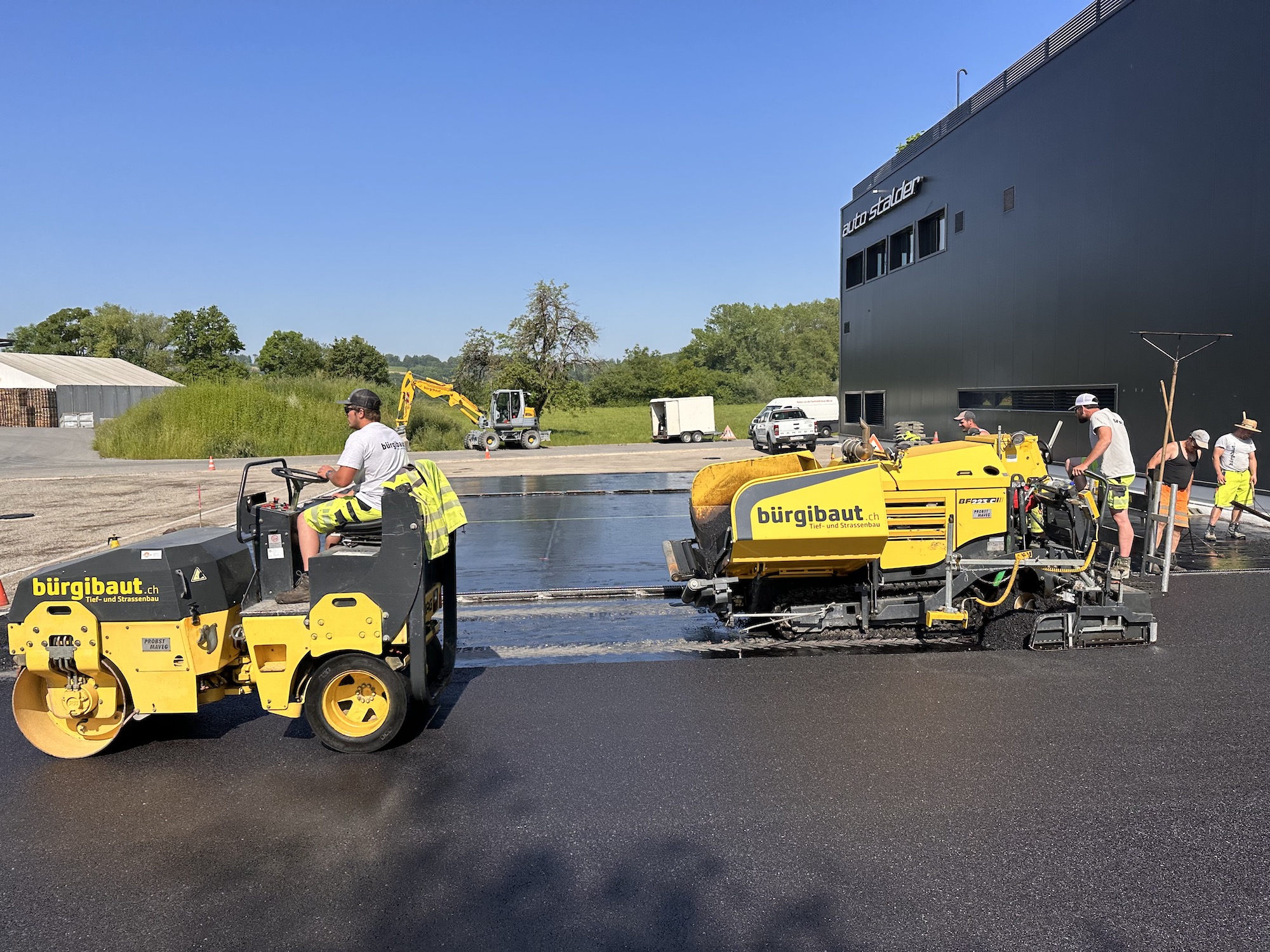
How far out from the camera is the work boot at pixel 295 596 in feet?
16.7

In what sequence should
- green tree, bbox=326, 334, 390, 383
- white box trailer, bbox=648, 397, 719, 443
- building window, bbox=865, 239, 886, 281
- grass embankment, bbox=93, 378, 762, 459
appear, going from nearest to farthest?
building window, bbox=865, 239, 886, 281 → grass embankment, bbox=93, 378, 762, 459 → white box trailer, bbox=648, 397, 719, 443 → green tree, bbox=326, 334, 390, 383

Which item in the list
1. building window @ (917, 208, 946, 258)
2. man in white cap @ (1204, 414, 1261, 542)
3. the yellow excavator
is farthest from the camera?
the yellow excavator

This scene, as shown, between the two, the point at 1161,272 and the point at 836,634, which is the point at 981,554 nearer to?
the point at 836,634

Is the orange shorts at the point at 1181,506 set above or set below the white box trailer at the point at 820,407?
below

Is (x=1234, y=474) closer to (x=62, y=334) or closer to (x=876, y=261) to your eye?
(x=876, y=261)

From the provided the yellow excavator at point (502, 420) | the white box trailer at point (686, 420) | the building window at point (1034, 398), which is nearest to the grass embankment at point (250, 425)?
the white box trailer at point (686, 420)

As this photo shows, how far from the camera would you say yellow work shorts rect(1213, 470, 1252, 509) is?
1126cm

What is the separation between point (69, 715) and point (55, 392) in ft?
177

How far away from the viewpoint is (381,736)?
A: 498 cm

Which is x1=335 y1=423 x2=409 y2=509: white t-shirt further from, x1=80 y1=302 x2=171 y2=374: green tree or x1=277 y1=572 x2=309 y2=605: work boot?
x1=80 y1=302 x2=171 y2=374: green tree

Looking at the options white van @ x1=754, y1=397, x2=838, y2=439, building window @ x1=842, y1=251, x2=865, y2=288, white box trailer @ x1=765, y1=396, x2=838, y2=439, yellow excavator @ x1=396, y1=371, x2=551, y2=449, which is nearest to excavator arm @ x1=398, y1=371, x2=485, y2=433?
yellow excavator @ x1=396, y1=371, x2=551, y2=449

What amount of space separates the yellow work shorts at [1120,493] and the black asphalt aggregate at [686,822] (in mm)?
3663

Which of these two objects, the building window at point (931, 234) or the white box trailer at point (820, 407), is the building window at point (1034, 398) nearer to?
the building window at point (931, 234)

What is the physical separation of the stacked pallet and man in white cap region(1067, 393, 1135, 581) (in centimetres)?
5482
